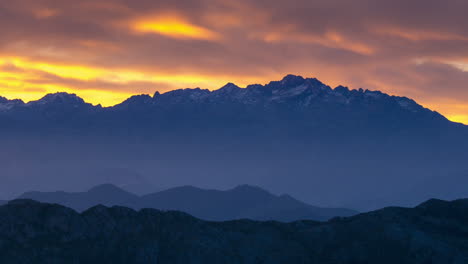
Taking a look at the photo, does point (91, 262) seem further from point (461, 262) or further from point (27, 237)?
point (461, 262)

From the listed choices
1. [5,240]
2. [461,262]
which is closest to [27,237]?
[5,240]

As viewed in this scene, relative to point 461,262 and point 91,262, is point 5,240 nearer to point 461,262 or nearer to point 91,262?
point 91,262

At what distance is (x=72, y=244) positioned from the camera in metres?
198

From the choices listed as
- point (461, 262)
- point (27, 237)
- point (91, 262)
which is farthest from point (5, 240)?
point (461, 262)

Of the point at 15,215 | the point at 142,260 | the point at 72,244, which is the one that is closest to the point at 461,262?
the point at 142,260

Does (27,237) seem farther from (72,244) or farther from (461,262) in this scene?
(461,262)

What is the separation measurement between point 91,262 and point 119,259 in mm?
Result: 7091

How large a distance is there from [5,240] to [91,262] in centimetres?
2100

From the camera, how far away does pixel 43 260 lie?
19188 cm

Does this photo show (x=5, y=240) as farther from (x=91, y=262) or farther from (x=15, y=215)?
(x=91, y=262)

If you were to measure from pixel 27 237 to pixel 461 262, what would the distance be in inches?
4148

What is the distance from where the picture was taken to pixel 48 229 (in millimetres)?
198875

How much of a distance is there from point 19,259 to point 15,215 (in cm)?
1331

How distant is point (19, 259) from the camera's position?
190625 mm
